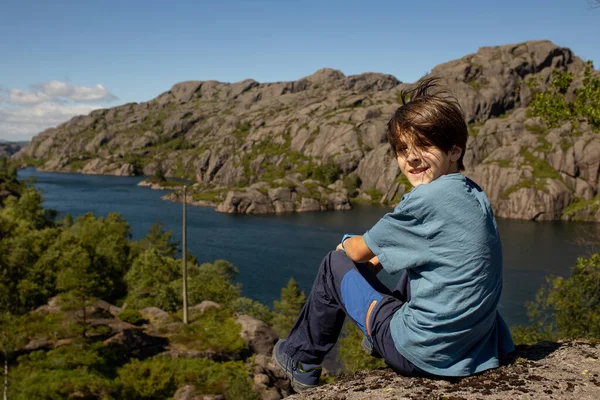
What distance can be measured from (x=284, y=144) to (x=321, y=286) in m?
184

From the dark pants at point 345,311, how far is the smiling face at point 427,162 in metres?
1.16

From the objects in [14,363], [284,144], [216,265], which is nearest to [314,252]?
[216,265]

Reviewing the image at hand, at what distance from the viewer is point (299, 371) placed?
4941 mm

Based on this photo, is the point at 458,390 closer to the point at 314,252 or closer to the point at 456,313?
the point at 456,313

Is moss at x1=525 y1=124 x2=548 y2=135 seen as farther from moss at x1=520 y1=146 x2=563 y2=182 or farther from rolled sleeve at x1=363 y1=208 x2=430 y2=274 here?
rolled sleeve at x1=363 y1=208 x2=430 y2=274

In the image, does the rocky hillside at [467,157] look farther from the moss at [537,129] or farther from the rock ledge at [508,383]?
the rock ledge at [508,383]

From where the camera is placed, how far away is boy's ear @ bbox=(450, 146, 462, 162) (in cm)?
418

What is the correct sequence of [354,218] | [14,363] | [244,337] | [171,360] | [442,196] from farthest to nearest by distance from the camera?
[354,218]
[244,337]
[171,360]
[14,363]
[442,196]

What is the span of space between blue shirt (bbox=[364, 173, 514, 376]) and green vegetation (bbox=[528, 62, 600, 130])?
10.8 metres

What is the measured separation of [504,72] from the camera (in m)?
172

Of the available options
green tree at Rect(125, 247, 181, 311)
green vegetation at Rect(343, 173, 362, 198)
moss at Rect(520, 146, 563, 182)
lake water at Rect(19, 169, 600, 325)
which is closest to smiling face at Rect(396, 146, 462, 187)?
lake water at Rect(19, 169, 600, 325)

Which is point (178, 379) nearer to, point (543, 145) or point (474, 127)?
point (543, 145)

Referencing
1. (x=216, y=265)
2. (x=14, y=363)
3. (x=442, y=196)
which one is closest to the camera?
(x=442, y=196)

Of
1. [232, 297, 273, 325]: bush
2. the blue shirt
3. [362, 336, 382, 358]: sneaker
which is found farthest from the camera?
[232, 297, 273, 325]: bush
